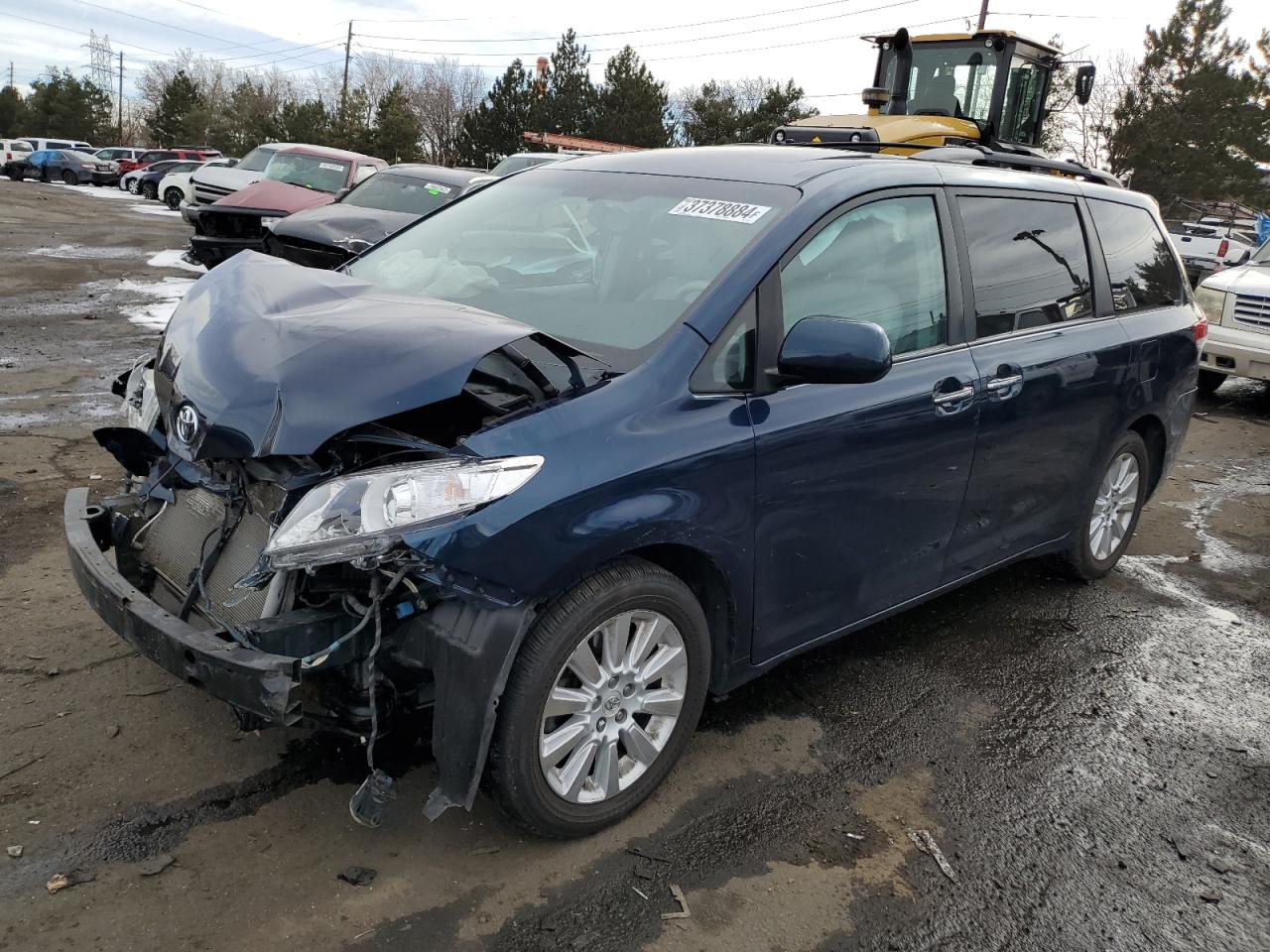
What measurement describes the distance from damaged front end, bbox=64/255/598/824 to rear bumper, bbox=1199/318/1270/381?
9145 mm

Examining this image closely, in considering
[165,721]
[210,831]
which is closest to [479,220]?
[165,721]

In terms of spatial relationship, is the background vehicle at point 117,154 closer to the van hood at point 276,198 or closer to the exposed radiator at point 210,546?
the van hood at point 276,198

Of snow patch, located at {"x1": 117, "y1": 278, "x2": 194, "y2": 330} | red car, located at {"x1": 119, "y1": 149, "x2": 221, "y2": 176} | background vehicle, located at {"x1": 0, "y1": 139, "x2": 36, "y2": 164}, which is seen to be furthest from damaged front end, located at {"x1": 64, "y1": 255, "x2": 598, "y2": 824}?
background vehicle, located at {"x1": 0, "y1": 139, "x2": 36, "y2": 164}

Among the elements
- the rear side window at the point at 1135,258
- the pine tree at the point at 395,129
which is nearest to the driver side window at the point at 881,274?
the rear side window at the point at 1135,258

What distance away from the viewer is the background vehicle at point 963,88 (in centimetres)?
1126

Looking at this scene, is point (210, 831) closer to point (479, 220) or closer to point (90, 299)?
point (479, 220)

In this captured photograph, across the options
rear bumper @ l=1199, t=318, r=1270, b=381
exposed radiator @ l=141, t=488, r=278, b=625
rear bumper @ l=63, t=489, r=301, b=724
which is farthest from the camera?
rear bumper @ l=1199, t=318, r=1270, b=381

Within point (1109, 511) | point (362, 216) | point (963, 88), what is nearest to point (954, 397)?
point (1109, 511)

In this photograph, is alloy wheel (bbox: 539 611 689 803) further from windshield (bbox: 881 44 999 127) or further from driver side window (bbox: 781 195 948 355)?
windshield (bbox: 881 44 999 127)

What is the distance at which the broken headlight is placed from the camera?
93.4 inches

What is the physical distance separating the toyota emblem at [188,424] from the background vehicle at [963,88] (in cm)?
922

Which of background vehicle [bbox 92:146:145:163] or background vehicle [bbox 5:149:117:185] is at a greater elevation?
background vehicle [bbox 92:146:145:163]

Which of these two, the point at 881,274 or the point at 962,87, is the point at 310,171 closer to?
the point at 962,87

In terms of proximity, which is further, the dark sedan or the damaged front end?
the dark sedan
